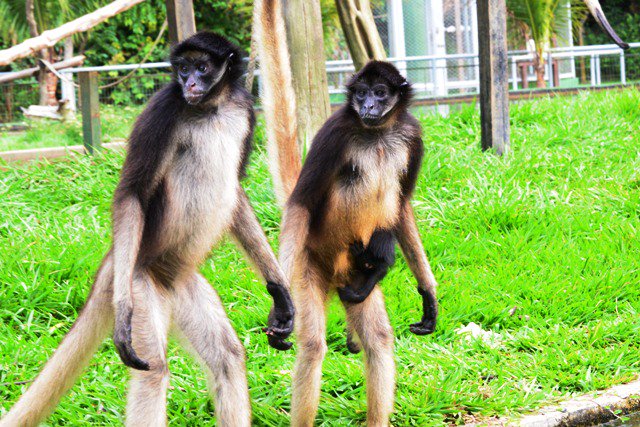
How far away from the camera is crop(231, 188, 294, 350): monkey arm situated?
11.7 ft

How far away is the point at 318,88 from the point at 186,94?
3.46 metres

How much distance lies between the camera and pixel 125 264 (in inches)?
126

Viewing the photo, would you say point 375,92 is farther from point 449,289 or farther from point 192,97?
point 449,289

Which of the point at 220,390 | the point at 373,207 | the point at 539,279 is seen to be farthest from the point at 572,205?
the point at 220,390

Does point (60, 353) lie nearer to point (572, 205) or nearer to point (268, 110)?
point (268, 110)

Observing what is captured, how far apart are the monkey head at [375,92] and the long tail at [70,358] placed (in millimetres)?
1372

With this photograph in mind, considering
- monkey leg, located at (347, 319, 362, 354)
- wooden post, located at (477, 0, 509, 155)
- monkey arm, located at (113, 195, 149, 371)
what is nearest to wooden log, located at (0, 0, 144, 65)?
monkey arm, located at (113, 195, 149, 371)

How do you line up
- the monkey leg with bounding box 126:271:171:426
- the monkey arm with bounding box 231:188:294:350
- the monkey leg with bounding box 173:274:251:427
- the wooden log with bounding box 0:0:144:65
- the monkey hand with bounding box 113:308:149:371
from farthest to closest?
the wooden log with bounding box 0:0:144:65
the monkey arm with bounding box 231:188:294:350
the monkey leg with bounding box 173:274:251:427
the monkey leg with bounding box 126:271:171:426
the monkey hand with bounding box 113:308:149:371

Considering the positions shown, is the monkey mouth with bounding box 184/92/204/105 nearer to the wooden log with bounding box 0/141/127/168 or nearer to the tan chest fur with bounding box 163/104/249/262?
the tan chest fur with bounding box 163/104/249/262

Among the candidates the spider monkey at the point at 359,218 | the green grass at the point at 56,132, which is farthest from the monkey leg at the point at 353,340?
the green grass at the point at 56,132

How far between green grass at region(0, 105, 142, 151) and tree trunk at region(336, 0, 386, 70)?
2.80m

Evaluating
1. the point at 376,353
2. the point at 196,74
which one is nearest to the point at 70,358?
the point at 196,74

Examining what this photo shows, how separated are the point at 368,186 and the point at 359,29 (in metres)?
4.22

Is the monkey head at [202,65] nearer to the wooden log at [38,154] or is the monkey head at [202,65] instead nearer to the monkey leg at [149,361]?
the monkey leg at [149,361]
